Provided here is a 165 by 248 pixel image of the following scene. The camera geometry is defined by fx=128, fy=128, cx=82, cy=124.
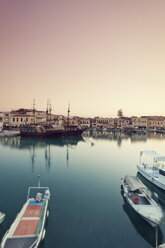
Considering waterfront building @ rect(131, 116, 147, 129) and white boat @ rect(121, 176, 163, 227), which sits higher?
waterfront building @ rect(131, 116, 147, 129)

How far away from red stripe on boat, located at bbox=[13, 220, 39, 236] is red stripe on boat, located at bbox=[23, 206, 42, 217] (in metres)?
0.60

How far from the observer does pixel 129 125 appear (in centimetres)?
12962

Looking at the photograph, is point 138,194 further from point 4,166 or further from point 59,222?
point 4,166

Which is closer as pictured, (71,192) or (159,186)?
(71,192)

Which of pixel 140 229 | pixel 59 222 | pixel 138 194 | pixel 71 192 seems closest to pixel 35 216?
pixel 59 222

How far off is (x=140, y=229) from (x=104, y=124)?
4867 inches

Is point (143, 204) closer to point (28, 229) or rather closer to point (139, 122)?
point (28, 229)

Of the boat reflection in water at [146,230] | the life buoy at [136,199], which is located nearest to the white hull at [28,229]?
the boat reflection in water at [146,230]

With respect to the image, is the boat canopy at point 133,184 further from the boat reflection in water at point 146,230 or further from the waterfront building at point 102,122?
the waterfront building at point 102,122

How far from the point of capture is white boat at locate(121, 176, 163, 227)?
1060 cm

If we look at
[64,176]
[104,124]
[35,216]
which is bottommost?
[64,176]

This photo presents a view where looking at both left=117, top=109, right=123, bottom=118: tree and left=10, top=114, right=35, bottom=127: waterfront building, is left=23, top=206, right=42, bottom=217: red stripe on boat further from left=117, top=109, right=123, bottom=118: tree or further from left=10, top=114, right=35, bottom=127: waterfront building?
left=117, top=109, right=123, bottom=118: tree

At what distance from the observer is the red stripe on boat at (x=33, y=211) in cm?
1024

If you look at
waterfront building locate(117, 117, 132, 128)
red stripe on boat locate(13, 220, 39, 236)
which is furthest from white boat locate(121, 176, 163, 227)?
waterfront building locate(117, 117, 132, 128)
